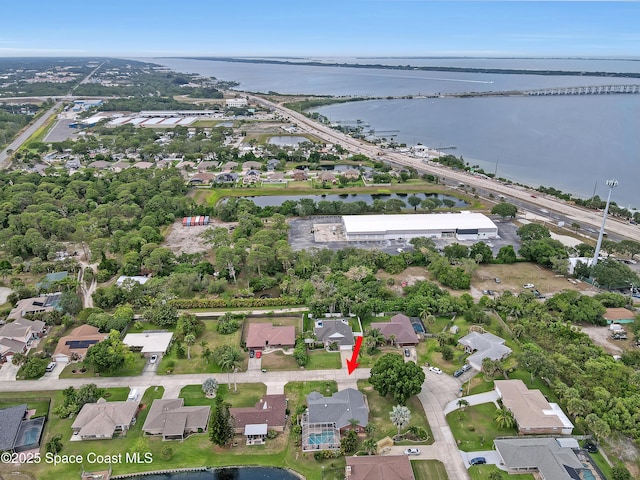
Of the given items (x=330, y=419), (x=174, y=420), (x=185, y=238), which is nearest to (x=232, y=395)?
(x=174, y=420)

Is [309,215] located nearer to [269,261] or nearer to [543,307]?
[269,261]

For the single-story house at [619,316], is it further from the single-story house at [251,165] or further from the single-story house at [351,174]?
the single-story house at [251,165]

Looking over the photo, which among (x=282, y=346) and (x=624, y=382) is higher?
(x=624, y=382)

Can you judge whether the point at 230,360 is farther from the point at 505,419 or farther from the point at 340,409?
the point at 505,419

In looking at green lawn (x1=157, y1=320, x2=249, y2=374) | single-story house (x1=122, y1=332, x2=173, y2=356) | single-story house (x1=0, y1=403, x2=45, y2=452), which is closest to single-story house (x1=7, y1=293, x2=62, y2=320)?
single-story house (x1=122, y1=332, x2=173, y2=356)

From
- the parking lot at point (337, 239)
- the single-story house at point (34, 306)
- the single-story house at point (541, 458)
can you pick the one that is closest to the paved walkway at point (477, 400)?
the single-story house at point (541, 458)

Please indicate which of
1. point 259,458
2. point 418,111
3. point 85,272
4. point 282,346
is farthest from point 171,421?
point 418,111

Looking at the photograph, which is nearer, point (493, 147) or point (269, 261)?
point (269, 261)
